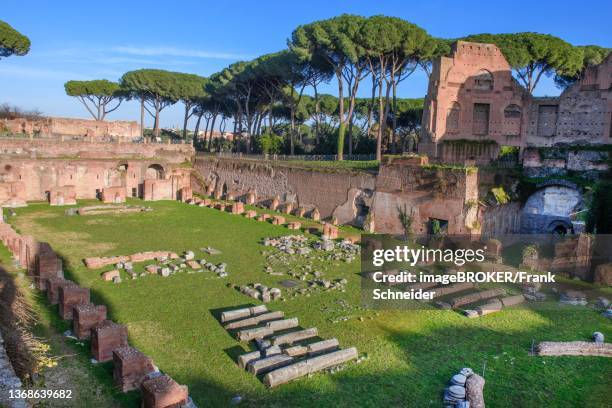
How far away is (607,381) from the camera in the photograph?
702cm

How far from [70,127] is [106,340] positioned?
Result: 31.9m

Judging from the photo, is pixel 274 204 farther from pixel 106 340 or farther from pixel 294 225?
pixel 106 340

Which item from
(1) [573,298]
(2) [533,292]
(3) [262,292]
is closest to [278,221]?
(3) [262,292]

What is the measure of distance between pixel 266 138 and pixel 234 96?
5592 mm

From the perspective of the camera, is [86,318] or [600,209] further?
[600,209]

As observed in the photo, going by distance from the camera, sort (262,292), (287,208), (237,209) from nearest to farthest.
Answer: (262,292), (237,209), (287,208)

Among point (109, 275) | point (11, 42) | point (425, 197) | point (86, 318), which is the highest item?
point (11, 42)

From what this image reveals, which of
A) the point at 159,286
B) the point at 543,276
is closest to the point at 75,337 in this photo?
the point at 159,286

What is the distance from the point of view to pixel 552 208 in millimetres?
16297

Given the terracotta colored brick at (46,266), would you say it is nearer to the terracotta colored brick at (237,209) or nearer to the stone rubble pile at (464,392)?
the stone rubble pile at (464,392)

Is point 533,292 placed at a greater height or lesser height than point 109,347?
greater

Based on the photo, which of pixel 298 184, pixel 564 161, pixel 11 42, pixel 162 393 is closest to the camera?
pixel 162 393

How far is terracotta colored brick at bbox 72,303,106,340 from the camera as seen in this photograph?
772 cm

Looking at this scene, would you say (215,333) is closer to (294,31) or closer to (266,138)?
(294,31)
